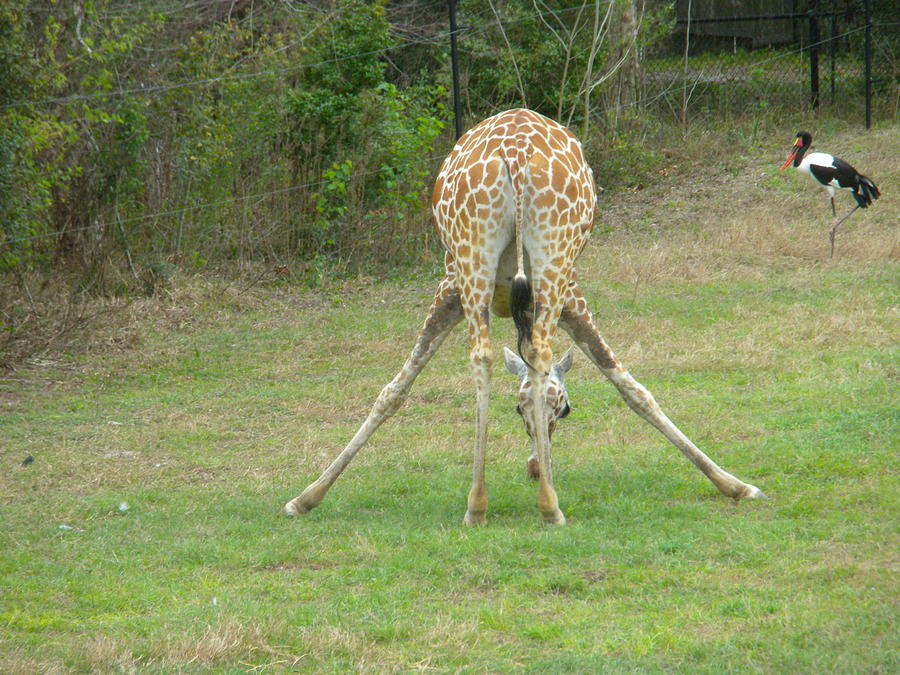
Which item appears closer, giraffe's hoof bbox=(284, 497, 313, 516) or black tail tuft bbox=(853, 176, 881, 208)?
giraffe's hoof bbox=(284, 497, 313, 516)

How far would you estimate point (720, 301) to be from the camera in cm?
1106

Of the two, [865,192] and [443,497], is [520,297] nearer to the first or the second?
[443,497]

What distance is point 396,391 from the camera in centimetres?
623

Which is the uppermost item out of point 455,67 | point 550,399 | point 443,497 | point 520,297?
point 455,67

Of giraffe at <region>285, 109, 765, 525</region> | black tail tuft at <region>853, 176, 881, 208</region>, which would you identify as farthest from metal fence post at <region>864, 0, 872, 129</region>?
giraffe at <region>285, 109, 765, 525</region>

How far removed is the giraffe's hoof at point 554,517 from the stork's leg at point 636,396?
2.50ft

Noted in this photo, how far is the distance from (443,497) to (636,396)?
4.10 ft

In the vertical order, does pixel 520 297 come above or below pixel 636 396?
above

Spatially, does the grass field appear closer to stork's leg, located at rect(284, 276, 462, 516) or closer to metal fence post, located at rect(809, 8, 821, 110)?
stork's leg, located at rect(284, 276, 462, 516)

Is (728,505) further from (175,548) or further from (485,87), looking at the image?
(485,87)

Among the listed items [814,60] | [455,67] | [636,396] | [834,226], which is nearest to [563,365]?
[636,396]

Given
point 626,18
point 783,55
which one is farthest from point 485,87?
point 783,55

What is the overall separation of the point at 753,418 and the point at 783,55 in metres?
12.6

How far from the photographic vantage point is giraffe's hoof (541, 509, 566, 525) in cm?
566
